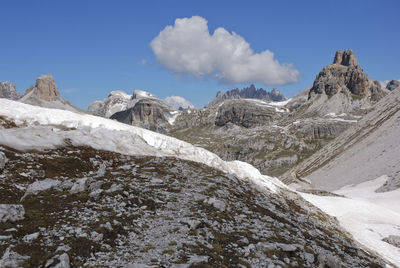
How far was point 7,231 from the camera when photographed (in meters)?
12.9

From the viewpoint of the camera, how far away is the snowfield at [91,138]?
32203mm

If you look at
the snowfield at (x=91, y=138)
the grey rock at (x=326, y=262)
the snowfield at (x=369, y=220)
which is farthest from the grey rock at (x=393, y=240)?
the grey rock at (x=326, y=262)

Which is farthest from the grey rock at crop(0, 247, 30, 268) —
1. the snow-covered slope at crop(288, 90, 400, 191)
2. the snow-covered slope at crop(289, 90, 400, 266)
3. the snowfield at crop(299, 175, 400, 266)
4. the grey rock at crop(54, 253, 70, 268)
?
the snow-covered slope at crop(288, 90, 400, 191)

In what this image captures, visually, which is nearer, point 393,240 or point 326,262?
point 326,262

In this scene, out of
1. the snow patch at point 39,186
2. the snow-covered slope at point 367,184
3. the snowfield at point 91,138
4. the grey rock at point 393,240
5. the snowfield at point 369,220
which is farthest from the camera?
the snow-covered slope at point 367,184

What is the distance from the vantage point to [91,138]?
136ft

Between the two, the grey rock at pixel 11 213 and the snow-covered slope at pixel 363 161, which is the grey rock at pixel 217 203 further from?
the snow-covered slope at pixel 363 161

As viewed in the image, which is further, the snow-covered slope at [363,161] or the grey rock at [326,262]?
the snow-covered slope at [363,161]

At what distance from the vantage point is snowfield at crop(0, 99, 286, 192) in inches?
1268

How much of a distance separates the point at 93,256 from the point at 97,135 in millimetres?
35412

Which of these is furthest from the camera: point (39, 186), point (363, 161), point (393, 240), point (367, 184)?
point (363, 161)

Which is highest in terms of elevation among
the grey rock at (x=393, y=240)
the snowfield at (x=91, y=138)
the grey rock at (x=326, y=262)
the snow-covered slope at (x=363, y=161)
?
the snow-covered slope at (x=363, y=161)

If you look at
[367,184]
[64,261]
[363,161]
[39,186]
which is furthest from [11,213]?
[363,161]

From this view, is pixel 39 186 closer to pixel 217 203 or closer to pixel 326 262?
pixel 217 203
